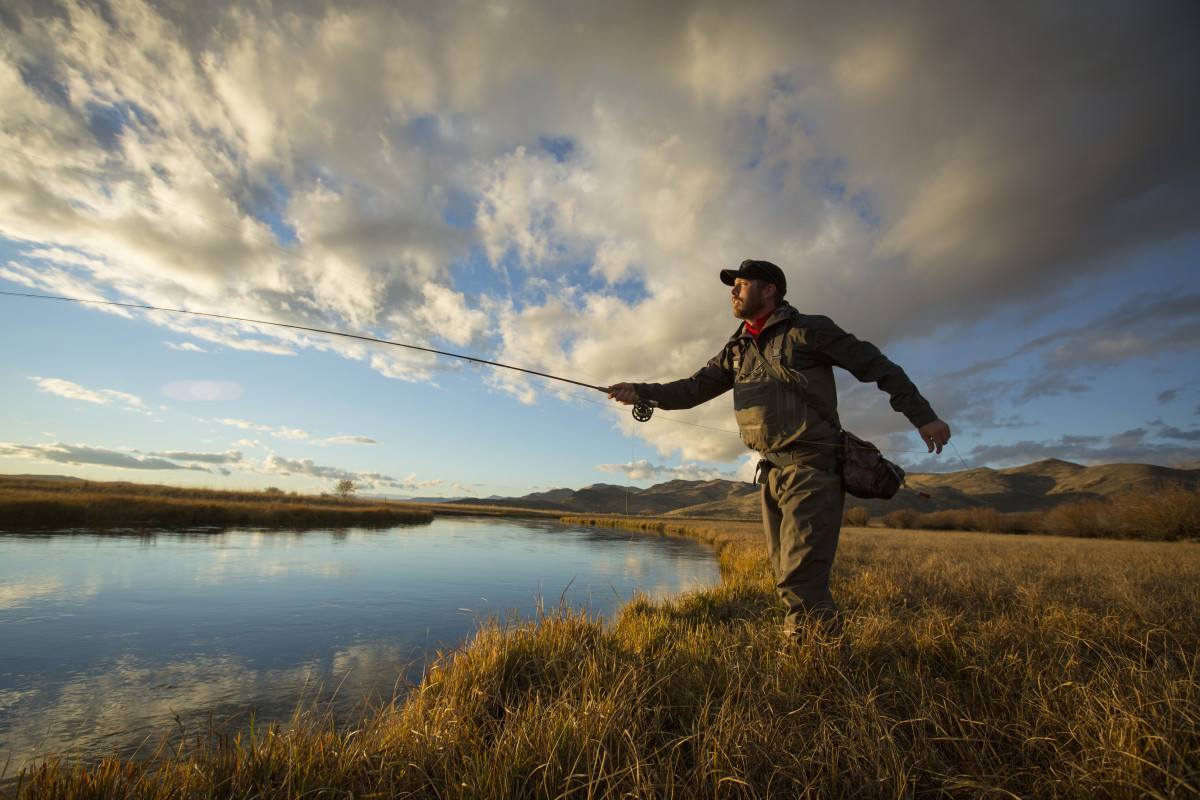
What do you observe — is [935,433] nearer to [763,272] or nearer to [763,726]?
[763,272]

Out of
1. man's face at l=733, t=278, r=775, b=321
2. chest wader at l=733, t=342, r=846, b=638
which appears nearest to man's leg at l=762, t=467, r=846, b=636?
chest wader at l=733, t=342, r=846, b=638

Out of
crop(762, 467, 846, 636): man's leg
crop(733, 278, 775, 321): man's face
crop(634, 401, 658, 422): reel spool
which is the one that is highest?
crop(733, 278, 775, 321): man's face

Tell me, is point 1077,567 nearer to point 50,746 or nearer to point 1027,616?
point 1027,616

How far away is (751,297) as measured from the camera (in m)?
3.90

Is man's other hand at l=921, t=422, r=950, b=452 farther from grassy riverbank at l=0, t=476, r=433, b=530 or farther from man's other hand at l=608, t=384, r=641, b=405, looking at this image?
grassy riverbank at l=0, t=476, r=433, b=530

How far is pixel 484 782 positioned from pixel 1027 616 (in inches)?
176

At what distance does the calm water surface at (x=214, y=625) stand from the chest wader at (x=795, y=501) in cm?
195

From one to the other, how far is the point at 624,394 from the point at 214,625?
20.5 ft

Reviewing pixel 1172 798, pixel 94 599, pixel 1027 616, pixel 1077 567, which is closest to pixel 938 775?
pixel 1172 798

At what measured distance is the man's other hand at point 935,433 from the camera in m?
3.25

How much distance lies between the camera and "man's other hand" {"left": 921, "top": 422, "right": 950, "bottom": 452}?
3252 mm

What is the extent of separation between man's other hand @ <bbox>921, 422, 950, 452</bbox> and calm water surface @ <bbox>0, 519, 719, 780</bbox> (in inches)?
122

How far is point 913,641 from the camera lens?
11.0 feet

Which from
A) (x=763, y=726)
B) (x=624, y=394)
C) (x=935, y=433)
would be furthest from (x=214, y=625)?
(x=935, y=433)
